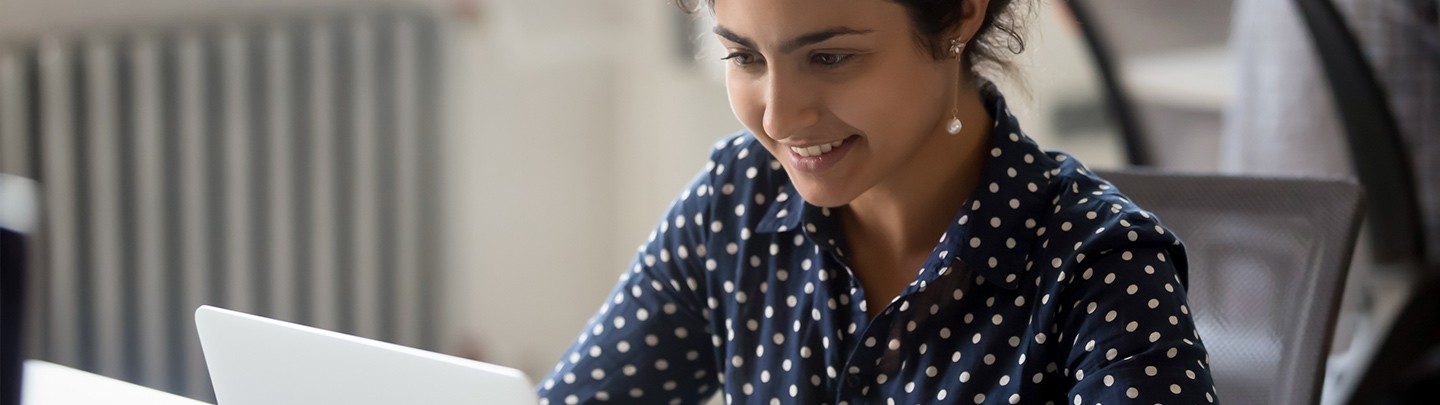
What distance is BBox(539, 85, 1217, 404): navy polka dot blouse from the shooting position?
36.3 inches

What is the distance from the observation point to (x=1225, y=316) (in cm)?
110

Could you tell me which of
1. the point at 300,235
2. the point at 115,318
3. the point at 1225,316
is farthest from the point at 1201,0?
the point at 115,318

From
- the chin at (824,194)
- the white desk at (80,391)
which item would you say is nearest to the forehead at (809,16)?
the chin at (824,194)

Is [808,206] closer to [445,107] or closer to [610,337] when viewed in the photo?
[610,337]

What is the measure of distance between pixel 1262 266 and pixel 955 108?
258 millimetres

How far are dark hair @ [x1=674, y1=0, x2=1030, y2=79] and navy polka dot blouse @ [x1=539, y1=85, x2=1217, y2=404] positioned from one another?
3 cm

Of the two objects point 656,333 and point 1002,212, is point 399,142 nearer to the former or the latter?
point 656,333

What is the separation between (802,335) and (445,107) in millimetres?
1565

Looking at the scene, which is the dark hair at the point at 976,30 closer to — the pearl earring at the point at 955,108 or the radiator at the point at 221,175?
the pearl earring at the point at 955,108

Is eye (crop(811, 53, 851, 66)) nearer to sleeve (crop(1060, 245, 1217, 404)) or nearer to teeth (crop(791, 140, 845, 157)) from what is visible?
teeth (crop(791, 140, 845, 157))

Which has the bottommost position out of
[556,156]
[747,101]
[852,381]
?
[852,381]

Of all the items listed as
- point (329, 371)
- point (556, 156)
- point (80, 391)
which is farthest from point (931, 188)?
point (556, 156)


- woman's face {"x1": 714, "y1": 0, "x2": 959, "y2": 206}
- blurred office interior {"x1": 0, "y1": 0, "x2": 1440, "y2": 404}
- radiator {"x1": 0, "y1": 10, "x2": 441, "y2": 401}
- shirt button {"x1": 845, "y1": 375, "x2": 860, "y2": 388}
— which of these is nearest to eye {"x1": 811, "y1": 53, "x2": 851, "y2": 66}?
woman's face {"x1": 714, "y1": 0, "x2": 959, "y2": 206}

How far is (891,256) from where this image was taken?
1.10 meters
